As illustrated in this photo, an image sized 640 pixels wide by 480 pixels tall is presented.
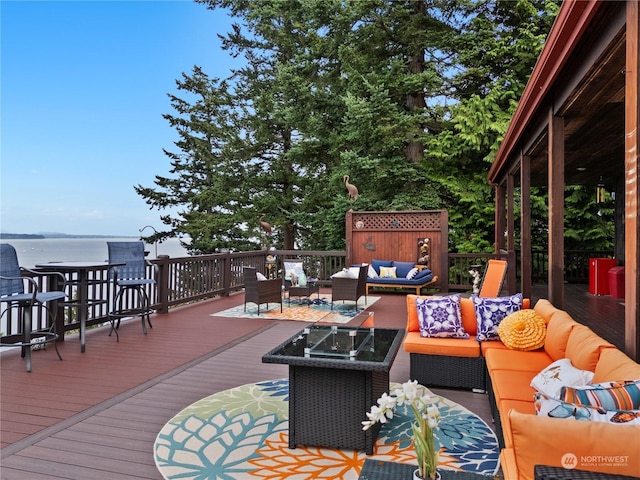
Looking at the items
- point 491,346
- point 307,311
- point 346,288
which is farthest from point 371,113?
point 491,346

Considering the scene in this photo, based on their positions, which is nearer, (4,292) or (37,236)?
(4,292)

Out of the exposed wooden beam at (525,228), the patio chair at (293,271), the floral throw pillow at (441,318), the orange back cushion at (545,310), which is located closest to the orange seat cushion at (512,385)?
the orange back cushion at (545,310)

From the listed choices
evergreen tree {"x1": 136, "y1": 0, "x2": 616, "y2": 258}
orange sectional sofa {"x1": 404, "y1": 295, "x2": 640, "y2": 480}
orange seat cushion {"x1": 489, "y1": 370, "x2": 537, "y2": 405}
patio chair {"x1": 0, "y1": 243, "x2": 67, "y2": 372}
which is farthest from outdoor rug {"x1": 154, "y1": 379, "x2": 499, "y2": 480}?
evergreen tree {"x1": 136, "y1": 0, "x2": 616, "y2": 258}

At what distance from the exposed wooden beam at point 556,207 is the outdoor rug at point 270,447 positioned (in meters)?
1.64

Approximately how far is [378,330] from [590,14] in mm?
2613

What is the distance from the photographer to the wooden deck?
2.48m

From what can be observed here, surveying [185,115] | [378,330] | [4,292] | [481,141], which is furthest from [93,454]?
[185,115]

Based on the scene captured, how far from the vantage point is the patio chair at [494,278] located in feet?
18.6

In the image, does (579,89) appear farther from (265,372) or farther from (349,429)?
(265,372)

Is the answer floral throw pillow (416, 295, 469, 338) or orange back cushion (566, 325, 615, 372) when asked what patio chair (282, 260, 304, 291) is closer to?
floral throw pillow (416, 295, 469, 338)

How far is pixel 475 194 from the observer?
39.1 feet

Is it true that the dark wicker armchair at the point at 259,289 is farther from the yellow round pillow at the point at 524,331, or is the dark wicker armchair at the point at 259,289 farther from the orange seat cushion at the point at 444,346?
the yellow round pillow at the point at 524,331

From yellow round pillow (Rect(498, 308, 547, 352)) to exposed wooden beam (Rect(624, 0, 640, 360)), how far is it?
Result: 1.00m

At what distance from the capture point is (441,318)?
151 inches
